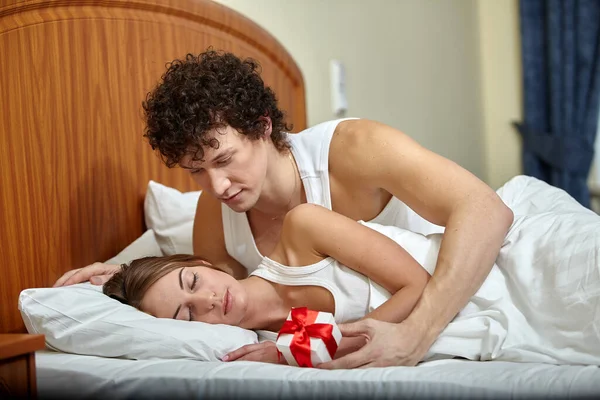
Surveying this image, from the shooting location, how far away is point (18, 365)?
1.07 metres

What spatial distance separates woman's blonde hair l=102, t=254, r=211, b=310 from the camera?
1562 mm

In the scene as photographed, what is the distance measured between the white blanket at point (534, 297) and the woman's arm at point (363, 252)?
50 mm

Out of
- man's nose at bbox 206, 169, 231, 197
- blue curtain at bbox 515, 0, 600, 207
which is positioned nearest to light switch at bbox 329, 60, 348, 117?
blue curtain at bbox 515, 0, 600, 207

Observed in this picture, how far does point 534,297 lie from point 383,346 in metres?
0.36

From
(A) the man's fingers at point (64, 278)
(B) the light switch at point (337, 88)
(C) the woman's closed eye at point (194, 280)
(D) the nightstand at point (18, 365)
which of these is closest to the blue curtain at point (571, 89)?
(B) the light switch at point (337, 88)

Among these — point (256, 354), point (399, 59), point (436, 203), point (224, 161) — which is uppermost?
point (399, 59)

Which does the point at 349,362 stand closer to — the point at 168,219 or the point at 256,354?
the point at 256,354

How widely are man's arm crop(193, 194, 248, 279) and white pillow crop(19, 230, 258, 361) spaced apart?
0.45m

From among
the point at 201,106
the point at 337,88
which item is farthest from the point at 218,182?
the point at 337,88

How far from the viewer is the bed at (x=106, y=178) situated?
1108 millimetres

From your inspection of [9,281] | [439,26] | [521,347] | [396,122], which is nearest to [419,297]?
[521,347]

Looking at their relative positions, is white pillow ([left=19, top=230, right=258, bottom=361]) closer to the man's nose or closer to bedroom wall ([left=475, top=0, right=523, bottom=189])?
the man's nose

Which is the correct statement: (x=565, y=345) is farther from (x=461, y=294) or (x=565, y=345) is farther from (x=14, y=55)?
(x=14, y=55)

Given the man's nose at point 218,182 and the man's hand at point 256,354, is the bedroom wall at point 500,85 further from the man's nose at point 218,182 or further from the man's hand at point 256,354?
the man's hand at point 256,354
